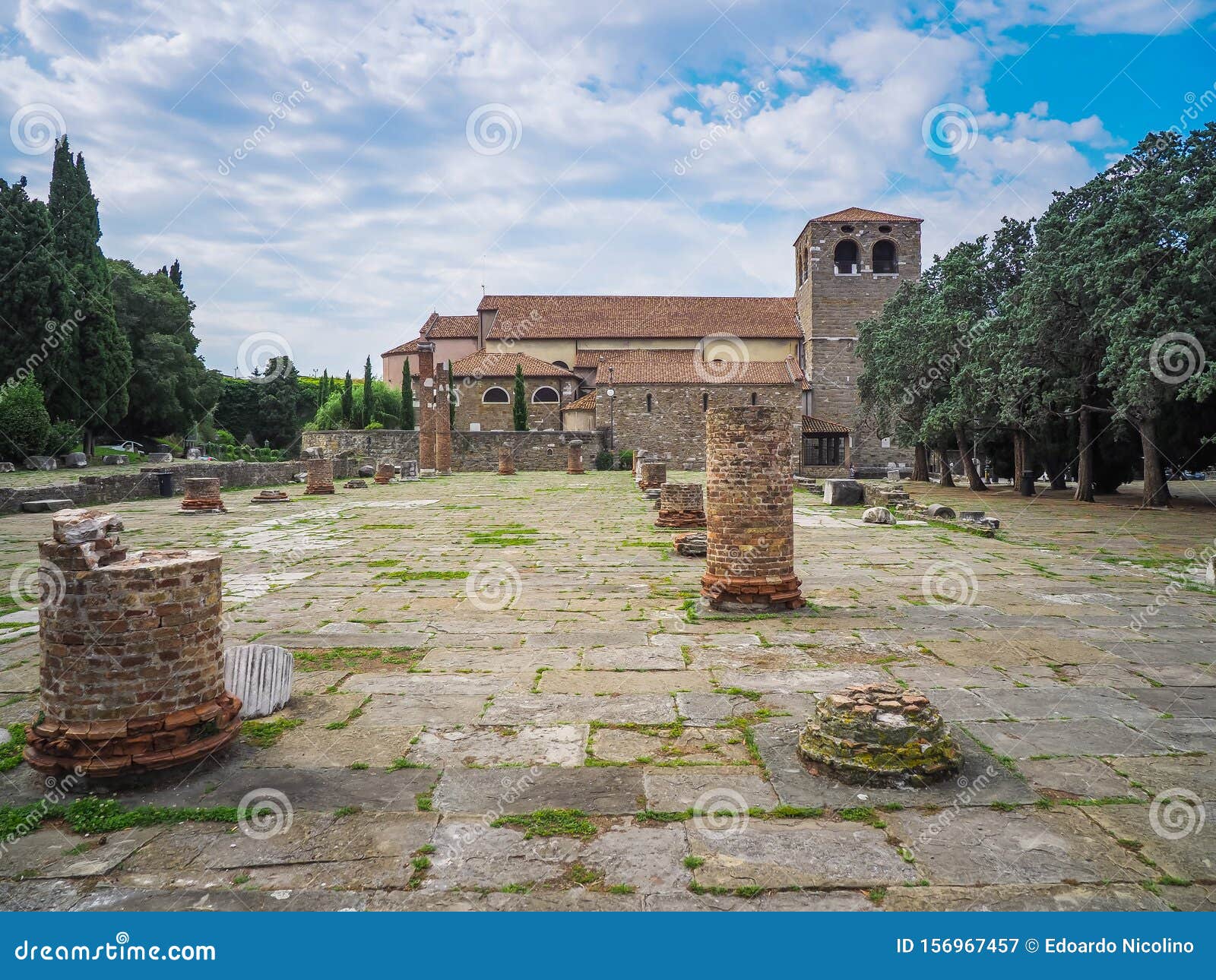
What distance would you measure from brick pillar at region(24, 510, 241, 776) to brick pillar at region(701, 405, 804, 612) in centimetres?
476

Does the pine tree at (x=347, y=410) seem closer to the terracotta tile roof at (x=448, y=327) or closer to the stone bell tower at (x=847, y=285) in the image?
the terracotta tile roof at (x=448, y=327)

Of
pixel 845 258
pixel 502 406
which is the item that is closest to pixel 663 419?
pixel 502 406

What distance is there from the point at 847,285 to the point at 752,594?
A: 42.2 m

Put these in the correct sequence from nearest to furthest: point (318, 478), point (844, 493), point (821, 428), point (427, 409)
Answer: point (844, 493) → point (318, 478) → point (427, 409) → point (821, 428)

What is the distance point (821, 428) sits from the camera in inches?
1715

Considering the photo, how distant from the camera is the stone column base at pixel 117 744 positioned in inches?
150

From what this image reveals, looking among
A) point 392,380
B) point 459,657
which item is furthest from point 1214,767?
point 392,380

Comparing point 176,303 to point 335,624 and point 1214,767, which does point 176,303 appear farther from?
point 1214,767

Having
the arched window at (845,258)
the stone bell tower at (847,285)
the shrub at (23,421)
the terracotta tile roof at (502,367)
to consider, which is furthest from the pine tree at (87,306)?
the arched window at (845,258)

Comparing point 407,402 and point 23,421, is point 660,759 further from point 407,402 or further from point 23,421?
point 407,402

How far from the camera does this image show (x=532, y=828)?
3430 millimetres

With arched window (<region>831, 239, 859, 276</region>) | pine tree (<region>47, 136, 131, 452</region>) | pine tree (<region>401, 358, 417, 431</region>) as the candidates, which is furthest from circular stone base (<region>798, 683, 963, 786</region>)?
pine tree (<region>401, 358, 417, 431</region>)

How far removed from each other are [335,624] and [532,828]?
14.2ft

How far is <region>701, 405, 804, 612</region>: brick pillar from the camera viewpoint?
7.45 meters
